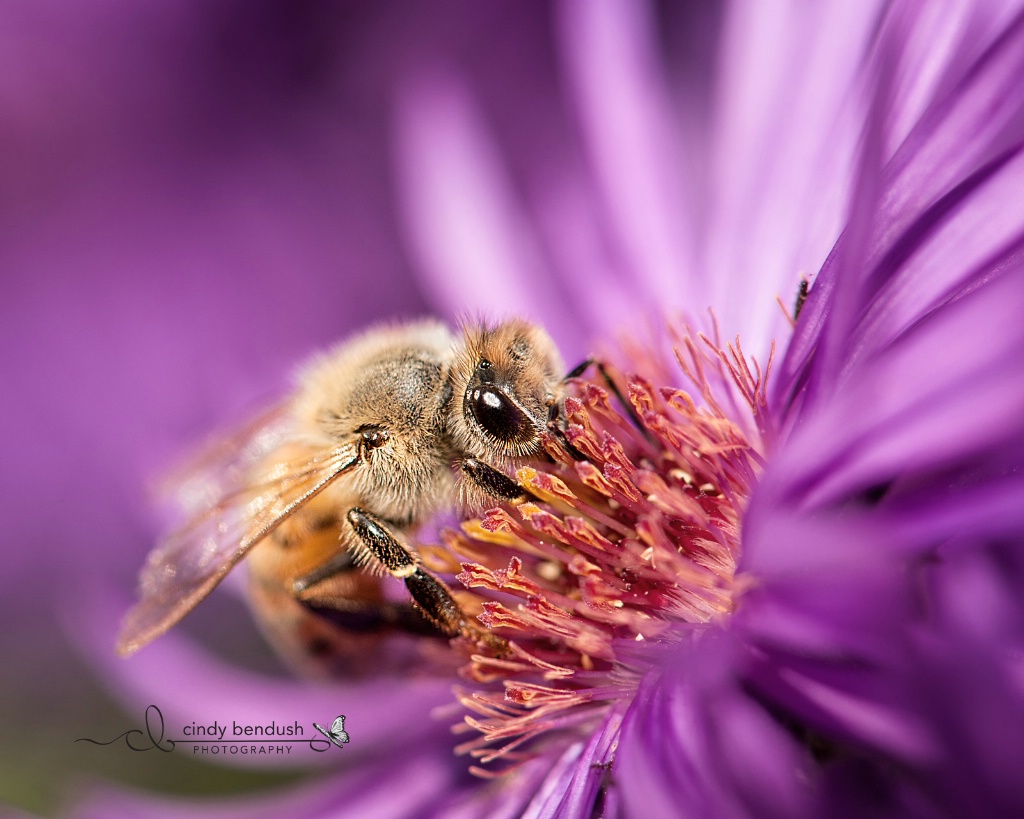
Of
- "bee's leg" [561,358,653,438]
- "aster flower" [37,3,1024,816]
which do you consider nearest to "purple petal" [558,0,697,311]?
"aster flower" [37,3,1024,816]

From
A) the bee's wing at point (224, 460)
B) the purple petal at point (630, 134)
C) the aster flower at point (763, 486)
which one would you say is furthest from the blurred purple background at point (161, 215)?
the bee's wing at point (224, 460)

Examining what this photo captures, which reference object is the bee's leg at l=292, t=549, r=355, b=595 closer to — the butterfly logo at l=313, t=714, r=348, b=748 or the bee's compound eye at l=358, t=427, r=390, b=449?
the bee's compound eye at l=358, t=427, r=390, b=449

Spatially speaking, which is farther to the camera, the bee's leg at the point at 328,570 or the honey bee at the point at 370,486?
the bee's leg at the point at 328,570

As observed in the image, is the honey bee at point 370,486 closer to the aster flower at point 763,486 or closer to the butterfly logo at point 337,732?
the aster flower at point 763,486

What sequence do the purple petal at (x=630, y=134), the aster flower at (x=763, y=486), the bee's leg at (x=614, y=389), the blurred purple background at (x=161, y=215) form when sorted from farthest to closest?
the blurred purple background at (x=161, y=215) → the purple petal at (x=630, y=134) → the bee's leg at (x=614, y=389) → the aster flower at (x=763, y=486)

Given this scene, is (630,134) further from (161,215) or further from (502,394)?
(161,215)

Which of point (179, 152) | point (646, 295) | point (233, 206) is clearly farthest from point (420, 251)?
point (179, 152)
